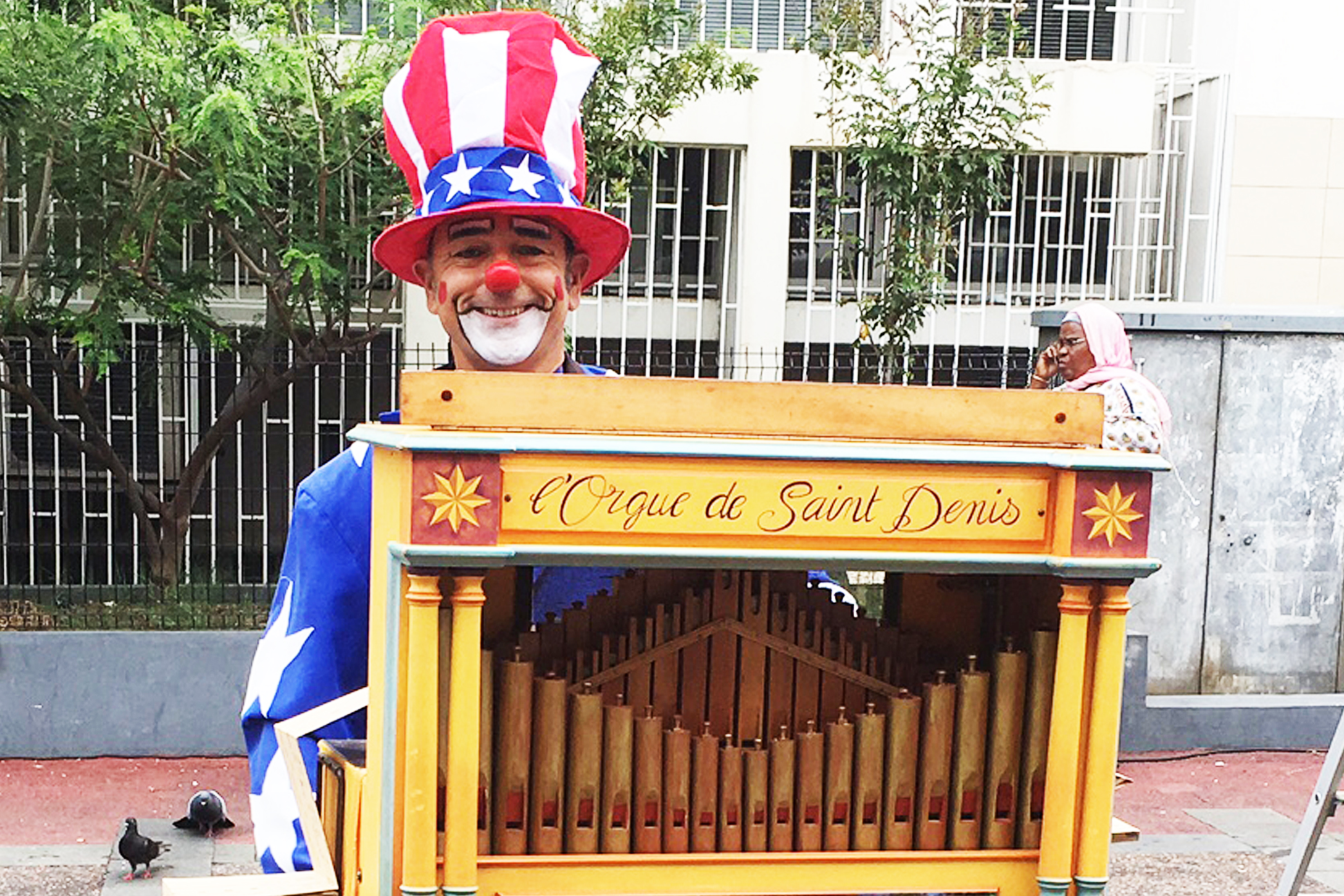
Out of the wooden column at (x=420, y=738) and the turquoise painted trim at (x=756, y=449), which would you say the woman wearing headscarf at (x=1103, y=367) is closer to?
the turquoise painted trim at (x=756, y=449)

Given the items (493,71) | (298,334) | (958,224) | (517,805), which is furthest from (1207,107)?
(517,805)

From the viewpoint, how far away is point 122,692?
7.09 m

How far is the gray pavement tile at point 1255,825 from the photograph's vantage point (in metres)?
6.41

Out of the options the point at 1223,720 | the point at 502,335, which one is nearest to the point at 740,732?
the point at 502,335

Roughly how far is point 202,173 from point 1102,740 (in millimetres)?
5991

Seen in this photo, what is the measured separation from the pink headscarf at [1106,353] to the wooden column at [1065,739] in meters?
4.51

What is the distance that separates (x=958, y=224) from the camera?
8711 millimetres

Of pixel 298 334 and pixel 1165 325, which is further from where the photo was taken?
pixel 298 334

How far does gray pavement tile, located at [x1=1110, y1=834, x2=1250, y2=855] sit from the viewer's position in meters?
6.28

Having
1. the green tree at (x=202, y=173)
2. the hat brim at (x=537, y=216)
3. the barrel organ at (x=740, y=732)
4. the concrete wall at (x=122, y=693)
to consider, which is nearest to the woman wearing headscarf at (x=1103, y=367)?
the concrete wall at (x=122, y=693)

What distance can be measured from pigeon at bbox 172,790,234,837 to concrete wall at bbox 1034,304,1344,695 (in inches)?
166

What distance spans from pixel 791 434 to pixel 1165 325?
5981 mm

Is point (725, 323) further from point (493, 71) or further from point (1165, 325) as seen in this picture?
point (493, 71)

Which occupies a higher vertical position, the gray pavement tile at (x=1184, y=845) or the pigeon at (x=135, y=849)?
the pigeon at (x=135, y=849)
